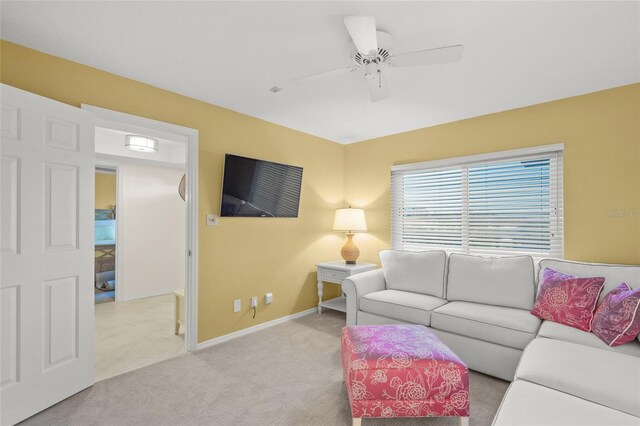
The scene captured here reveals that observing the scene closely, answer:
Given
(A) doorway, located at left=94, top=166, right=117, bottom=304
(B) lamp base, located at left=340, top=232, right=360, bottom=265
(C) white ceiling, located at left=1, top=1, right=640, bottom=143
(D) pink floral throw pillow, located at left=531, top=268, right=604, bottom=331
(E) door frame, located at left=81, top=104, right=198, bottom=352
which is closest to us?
(C) white ceiling, located at left=1, top=1, right=640, bottom=143

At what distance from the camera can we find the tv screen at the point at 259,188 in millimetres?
3277

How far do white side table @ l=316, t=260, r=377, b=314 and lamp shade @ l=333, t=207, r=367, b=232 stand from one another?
1.57 feet

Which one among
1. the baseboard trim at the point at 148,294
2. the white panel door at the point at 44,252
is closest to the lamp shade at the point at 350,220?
the white panel door at the point at 44,252

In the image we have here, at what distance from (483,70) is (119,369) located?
382 centimetres

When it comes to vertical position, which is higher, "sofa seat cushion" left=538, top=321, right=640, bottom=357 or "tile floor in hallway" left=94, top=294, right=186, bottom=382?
"sofa seat cushion" left=538, top=321, right=640, bottom=357

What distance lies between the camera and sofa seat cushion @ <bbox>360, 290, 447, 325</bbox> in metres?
2.81

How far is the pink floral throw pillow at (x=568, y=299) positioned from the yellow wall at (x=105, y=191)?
6064 millimetres

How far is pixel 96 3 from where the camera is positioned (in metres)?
1.74

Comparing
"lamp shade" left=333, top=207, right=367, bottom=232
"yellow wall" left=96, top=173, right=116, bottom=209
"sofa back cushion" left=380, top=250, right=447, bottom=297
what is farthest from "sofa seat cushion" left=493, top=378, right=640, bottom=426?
"yellow wall" left=96, top=173, right=116, bottom=209

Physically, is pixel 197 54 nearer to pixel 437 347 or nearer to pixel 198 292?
pixel 198 292

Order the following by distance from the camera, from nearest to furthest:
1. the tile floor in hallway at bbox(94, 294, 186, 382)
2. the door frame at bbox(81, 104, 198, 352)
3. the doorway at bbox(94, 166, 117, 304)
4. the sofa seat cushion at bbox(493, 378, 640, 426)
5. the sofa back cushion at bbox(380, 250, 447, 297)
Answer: the sofa seat cushion at bbox(493, 378, 640, 426)
the tile floor in hallway at bbox(94, 294, 186, 382)
the door frame at bbox(81, 104, 198, 352)
the sofa back cushion at bbox(380, 250, 447, 297)
the doorway at bbox(94, 166, 117, 304)

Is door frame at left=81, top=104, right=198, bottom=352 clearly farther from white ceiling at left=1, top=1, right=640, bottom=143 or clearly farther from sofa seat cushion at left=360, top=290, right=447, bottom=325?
sofa seat cushion at left=360, top=290, right=447, bottom=325

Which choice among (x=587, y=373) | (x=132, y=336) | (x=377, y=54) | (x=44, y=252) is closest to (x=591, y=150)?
(x=587, y=373)

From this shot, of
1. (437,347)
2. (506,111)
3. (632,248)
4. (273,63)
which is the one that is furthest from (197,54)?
(632,248)
